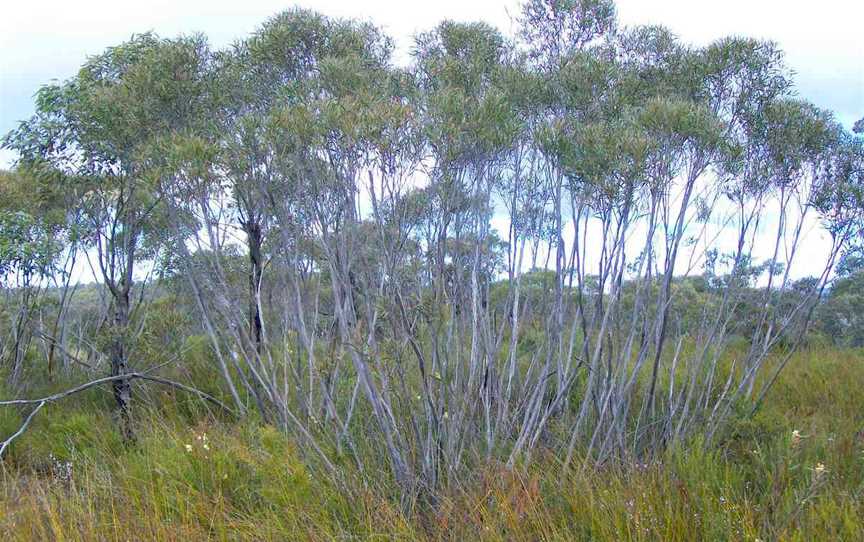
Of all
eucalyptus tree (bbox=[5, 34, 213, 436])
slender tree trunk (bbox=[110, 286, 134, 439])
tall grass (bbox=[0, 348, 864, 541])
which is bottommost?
tall grass (bbox=[0, 348, 864, 541])

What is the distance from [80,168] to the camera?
816 centimetres

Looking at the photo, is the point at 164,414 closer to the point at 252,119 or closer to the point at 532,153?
the point at 252,119

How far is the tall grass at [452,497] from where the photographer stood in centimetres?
441

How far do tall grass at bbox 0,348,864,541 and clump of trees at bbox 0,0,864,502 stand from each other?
0.33 metres

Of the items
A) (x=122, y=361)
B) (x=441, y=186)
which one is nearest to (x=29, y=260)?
(x=122, y=361)

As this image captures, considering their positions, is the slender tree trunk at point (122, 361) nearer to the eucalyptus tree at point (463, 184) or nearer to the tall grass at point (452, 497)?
the tall grass at point (452, 497)

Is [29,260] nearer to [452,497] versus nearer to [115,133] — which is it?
[115,133]

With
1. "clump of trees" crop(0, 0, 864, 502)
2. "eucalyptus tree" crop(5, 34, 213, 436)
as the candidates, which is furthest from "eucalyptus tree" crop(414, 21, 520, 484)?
"eucalyptus tree" crop(5, 34, 213, 436)

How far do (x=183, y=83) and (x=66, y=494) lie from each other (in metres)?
3.69

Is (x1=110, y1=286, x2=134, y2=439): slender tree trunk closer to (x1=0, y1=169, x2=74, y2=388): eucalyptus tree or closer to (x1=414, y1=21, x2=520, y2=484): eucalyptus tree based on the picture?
(x1=0, y1=169, x2=74, y2=388): eucalyptus tree

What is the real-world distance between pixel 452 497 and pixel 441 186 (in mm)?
2468

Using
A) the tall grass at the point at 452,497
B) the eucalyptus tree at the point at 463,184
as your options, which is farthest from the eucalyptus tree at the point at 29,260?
the eucalyptus tree at the point at 463,184

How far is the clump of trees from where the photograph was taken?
6074mm

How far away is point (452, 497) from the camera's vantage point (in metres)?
5.51
